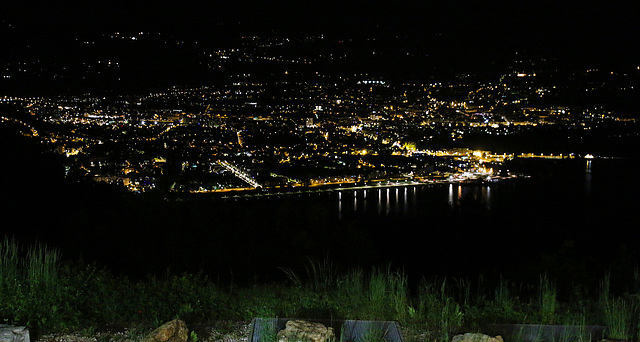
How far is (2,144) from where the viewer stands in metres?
18.1

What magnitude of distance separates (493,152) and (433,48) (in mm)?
17209

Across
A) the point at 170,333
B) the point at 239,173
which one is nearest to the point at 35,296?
the point at 170,333

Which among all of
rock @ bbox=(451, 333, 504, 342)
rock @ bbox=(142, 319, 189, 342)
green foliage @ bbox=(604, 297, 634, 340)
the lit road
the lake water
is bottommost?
the lake water

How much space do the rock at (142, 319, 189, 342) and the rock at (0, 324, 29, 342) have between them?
0.63 meters

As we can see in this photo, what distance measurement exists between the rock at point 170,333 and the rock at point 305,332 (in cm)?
56

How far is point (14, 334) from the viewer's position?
322 centimetres

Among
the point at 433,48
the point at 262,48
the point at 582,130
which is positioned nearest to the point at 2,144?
the point at 262,48

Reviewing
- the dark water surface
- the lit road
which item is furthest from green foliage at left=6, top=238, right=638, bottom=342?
the lit road

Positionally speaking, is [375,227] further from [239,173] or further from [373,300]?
[373,300]

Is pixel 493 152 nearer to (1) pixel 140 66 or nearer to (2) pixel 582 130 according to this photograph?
(2) pixel 582 130

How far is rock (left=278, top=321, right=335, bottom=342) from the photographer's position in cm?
329

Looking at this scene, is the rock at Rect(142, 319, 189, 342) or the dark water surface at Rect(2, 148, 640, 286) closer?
the rock at Rect(142, 319, 189, 342)

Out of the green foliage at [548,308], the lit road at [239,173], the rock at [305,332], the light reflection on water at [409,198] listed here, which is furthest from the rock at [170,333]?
the lit road at [239,173]

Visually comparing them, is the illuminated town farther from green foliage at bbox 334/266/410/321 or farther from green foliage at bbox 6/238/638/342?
green foliage at bbox 334/266/410/321
